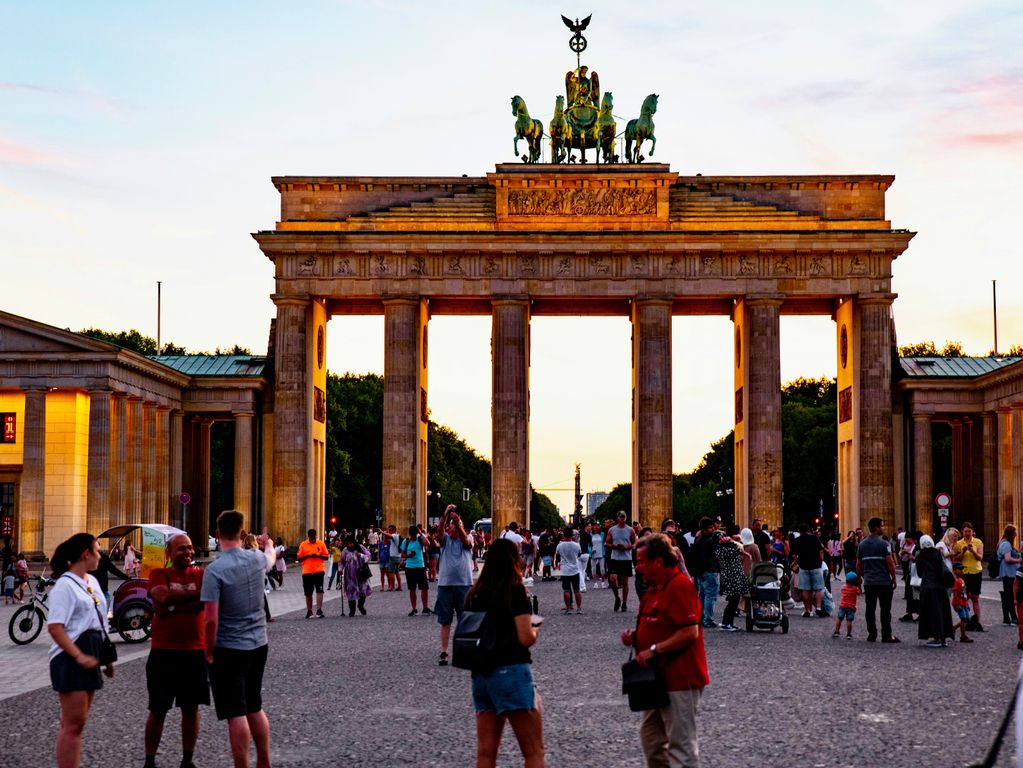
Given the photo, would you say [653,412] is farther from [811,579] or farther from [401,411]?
[811,579]

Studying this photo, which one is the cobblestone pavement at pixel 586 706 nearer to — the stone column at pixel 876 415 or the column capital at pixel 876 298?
the stone column at pixel 876 415

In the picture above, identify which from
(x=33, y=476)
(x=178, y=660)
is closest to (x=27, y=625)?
(x=178, y=660)

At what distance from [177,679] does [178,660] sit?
0.53 feet

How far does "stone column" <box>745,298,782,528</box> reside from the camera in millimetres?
71125

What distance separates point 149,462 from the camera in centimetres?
6800

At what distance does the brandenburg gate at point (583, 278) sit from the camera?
235 feet

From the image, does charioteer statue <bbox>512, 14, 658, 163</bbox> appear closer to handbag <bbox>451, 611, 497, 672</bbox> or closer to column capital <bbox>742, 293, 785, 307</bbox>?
column capital <bbox>742, 293, 785, 307</bbox>

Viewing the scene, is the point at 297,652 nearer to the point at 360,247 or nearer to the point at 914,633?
the point at 914,633

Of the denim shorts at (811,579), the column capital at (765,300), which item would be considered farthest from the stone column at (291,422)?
the denim shorts at (811,579)

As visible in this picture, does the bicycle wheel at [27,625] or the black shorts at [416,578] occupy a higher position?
the black shorts at [416,578]

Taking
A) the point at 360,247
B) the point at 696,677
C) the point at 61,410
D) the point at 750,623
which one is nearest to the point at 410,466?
the point at 360,247

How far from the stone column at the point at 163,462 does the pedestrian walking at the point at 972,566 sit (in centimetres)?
4656

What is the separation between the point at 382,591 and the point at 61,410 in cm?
2084

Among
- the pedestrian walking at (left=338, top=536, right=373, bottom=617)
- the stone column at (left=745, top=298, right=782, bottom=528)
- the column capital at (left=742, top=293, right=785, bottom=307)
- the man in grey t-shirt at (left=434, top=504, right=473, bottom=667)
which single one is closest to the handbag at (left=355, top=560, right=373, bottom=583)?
the pedestrian walking at (left=338, top=536, right=373, bottom=617)
